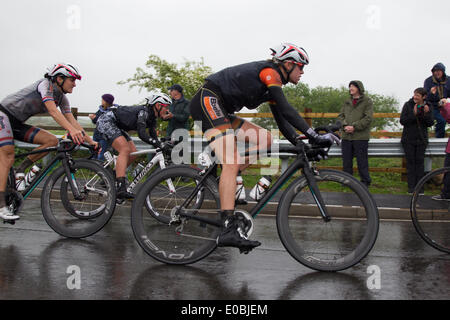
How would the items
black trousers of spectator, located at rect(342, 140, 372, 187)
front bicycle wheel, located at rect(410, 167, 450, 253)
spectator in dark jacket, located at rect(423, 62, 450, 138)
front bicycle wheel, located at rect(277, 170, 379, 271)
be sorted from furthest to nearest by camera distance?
spectator in dark jacket, located at rect(423, 62, 450, 138) < black trousers of spectator, located at rect(342, 140, 372, 187) < front bicycle wheel, located at rect(410, 167, 450, 253) < front bicycle wheel, located at rect(277, 170, 379, 271)

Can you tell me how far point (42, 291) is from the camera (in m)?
4.24

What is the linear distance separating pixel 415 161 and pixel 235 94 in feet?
22.8

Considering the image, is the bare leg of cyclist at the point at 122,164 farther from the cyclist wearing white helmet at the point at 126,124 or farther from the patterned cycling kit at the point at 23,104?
the patterned cycling kit at the point at 23,104

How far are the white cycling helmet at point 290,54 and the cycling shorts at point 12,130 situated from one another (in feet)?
10.8

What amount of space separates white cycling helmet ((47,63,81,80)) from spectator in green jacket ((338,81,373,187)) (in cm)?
632

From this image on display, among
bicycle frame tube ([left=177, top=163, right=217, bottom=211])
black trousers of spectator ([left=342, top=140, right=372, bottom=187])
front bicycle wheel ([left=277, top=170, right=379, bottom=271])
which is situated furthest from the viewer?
black trousers of spectator ([left=342, top=140, right=372, bottom=187])

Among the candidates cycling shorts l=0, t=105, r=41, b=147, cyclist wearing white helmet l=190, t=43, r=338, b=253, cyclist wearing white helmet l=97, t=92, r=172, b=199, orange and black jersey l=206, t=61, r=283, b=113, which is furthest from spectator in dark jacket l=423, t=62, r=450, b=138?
cycling shorts l=0, t=105, r=41, b=147

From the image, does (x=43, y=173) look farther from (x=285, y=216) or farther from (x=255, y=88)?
(x=285, y=216)

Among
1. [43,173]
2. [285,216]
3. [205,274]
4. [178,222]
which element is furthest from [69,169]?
[285,216]

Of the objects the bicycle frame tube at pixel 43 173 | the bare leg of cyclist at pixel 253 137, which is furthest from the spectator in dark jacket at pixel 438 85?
the bicycle frame tube at pixel 43 173

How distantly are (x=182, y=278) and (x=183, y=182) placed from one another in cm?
100

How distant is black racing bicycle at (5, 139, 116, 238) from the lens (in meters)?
6.38

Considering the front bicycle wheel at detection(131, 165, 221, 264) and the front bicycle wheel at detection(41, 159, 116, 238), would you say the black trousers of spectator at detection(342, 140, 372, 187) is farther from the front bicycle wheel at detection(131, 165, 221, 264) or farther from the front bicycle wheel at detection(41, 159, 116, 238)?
the front bicycle wheel at detection(131, 165, 221, 264)
